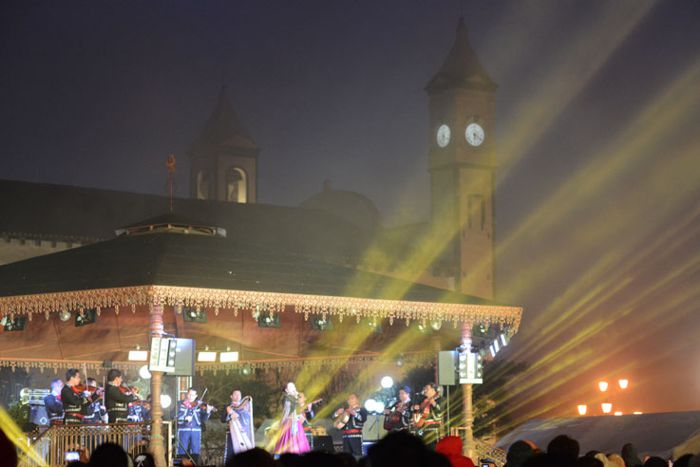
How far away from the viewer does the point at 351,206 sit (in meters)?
81.1

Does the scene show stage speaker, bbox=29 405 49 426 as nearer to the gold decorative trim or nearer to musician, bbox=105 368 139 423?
the gold decorative trim

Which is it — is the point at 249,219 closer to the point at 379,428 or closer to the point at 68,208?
the point at 68,208

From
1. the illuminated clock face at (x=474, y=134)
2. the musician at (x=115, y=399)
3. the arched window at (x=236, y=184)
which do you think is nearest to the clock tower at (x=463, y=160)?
the illuminated clock face at (x=474, y=134)

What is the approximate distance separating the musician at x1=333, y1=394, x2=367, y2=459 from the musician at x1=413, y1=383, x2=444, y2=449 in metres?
1.27

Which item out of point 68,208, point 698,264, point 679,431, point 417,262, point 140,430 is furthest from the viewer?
point 417,262

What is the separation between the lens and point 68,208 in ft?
207

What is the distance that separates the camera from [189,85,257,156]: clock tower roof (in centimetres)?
8262

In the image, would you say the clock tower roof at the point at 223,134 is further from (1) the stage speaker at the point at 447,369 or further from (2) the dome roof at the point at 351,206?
(1) the stage speaker at the point at 447,369

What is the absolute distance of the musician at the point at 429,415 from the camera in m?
23.5

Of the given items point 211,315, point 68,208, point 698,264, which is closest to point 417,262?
point 68,208

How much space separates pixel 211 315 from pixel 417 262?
A: 4265cm

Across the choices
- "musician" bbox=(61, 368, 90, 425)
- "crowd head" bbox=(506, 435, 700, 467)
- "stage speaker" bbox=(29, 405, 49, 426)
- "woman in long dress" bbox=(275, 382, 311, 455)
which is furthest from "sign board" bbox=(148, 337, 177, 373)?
"crowd head" bbox=(506, 435, 700, 467)

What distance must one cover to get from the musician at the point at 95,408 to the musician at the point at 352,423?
472 cm

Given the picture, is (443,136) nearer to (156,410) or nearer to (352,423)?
(352,423)
